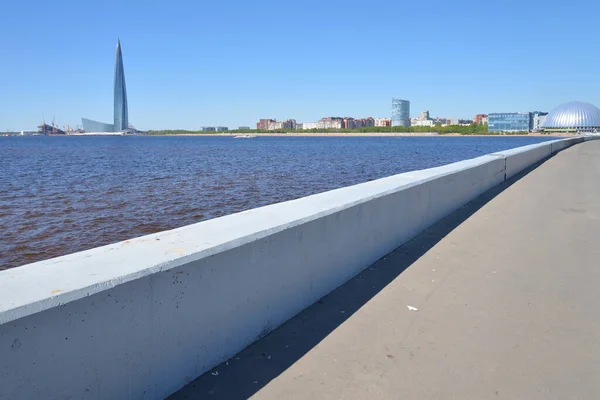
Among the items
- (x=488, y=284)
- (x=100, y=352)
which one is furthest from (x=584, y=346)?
(x=100, y=352)

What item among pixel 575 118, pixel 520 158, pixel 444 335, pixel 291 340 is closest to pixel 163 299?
pixel 291 340

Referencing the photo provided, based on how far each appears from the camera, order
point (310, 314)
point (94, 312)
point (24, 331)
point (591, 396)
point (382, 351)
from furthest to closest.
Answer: point (310, 314) < point (382, 351) < point (591, 396) < point (94, 312) < point (24, 331)

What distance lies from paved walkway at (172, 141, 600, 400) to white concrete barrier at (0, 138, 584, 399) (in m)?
0.23

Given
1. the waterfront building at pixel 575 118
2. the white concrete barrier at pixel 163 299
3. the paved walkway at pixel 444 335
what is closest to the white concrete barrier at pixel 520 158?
the paved walkway at pixel 444 335

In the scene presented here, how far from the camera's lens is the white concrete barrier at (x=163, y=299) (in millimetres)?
2266

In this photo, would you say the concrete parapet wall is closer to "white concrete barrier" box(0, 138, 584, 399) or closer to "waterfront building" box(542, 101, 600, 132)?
"white concrete barrier" box(0, 138, 584, 399)

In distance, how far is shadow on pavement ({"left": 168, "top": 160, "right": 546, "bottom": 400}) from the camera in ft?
10.4

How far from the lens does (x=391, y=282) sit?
5.28 m

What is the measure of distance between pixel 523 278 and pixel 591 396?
98.8 inches

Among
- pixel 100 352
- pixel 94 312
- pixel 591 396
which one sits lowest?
pixel 591 396

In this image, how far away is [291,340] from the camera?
3855 mm

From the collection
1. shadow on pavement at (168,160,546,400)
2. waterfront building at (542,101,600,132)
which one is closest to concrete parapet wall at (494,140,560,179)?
shadow on pavement at (168,160,546,400)

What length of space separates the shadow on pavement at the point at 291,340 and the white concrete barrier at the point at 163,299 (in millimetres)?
83

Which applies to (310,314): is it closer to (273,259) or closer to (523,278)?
(273,259)
